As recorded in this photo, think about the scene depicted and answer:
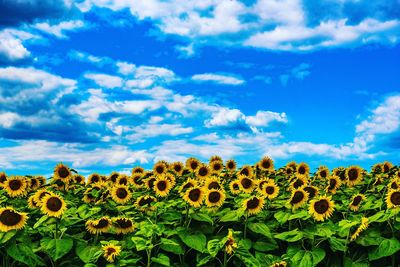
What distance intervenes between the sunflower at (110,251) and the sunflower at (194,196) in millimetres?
1405

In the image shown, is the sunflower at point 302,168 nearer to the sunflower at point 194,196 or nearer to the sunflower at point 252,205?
the sunflower at point 252,205

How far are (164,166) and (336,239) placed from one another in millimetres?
4941

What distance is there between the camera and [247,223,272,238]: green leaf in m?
7.26

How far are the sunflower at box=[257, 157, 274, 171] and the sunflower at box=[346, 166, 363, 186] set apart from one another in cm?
209

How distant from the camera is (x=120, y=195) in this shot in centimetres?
906

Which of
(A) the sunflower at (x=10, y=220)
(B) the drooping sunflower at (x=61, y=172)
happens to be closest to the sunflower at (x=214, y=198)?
(A) the sunflower at (x=10, y=220)

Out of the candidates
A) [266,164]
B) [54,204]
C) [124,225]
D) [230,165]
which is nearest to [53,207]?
[54,204]

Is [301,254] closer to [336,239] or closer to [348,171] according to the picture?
[336,239]

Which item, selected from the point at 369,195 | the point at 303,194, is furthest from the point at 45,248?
the point at 369,195

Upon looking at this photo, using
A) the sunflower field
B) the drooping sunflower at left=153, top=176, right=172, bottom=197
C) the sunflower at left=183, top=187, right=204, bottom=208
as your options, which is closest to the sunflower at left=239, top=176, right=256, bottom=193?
the sunflower field

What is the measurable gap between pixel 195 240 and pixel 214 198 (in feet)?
2.82

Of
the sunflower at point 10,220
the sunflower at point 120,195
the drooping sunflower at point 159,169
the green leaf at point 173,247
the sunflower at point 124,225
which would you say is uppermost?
the drooping sunflower at point 159,169

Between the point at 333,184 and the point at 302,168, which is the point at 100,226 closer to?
the point at 333,184

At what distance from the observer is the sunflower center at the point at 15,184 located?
380 inches
